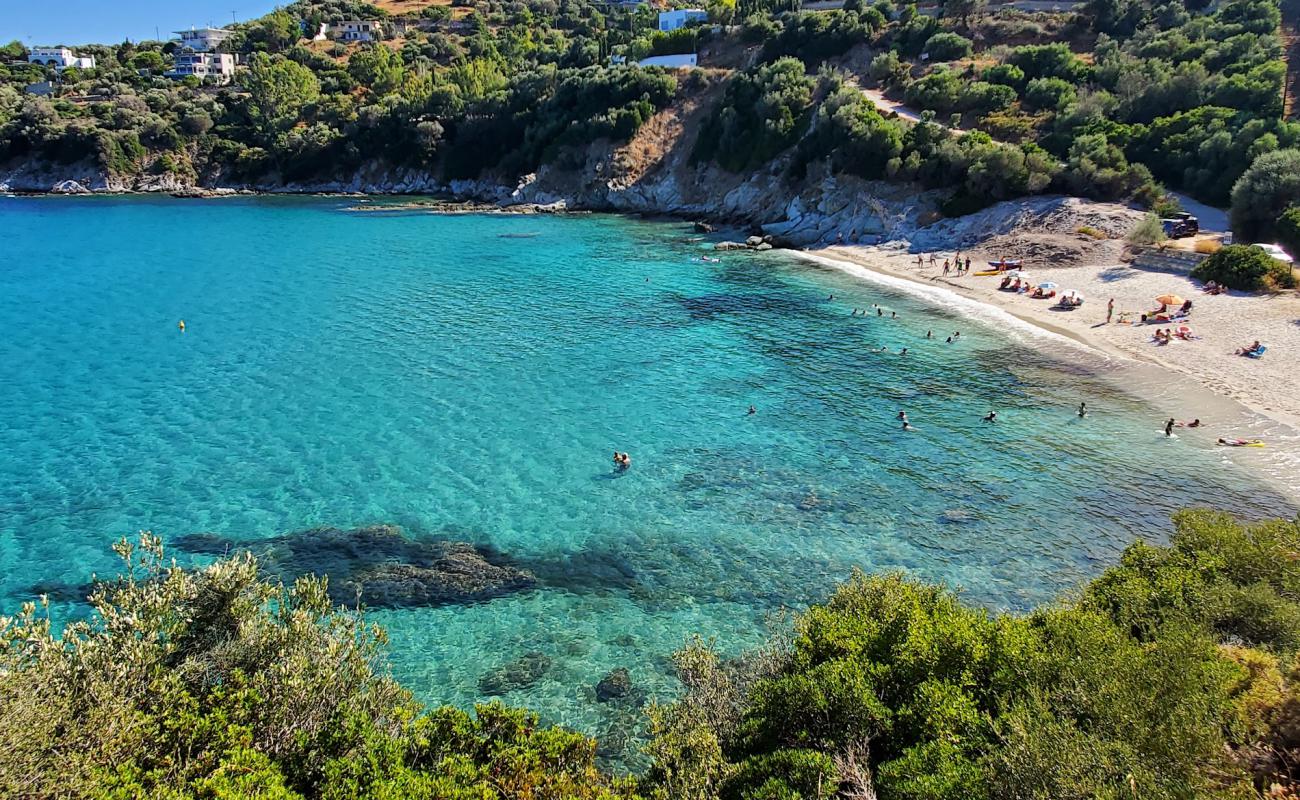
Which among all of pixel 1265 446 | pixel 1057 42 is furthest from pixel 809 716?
pixel 1057 42

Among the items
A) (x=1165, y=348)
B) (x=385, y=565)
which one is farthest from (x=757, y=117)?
(x=385, y=565)

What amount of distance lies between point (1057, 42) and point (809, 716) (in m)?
97.6

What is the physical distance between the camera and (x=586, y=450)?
29750mm

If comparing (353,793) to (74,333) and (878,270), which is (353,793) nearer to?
(74,333)

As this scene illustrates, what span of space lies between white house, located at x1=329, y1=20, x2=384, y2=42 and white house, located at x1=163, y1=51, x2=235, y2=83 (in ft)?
81.7

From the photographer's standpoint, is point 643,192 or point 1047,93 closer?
point 1047,93

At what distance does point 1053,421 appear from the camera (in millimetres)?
31844

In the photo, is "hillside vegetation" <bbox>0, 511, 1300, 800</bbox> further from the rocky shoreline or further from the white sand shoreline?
the rocky shoreline

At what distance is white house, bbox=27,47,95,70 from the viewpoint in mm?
157750

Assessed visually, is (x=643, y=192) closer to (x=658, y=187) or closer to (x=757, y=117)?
(x=658, y=187)

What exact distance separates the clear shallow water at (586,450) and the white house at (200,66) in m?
125

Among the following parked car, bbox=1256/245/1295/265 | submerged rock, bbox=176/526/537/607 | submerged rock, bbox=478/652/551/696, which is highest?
parked car, bbox=1256/245/1295/265

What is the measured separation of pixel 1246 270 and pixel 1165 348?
955 centimetres

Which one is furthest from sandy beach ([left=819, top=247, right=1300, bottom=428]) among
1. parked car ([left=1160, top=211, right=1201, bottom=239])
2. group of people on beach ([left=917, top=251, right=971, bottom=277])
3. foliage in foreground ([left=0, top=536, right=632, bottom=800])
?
foliage in foreground ([left=0, top=536, right=632, bottom=800])
